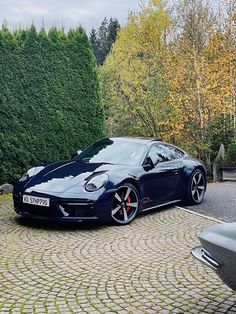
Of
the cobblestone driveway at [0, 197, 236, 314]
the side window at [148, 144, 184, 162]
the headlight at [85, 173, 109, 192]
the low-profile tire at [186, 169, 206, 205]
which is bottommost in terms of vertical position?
the cobblestone driveway at [0, 197, 236, 314]

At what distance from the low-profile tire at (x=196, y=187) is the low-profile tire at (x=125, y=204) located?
5.09ft

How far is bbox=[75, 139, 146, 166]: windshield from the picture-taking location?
664 centimetres

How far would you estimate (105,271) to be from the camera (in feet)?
13.1

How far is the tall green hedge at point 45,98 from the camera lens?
9344 mm

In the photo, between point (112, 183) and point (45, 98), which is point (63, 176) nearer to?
point (112, 183)

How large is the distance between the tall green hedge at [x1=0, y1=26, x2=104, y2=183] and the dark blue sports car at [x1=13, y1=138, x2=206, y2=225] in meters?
2.62

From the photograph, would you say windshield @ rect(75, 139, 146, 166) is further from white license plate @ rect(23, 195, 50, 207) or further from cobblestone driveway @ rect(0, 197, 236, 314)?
white license plate @ rect(23, 195, 50, 207)

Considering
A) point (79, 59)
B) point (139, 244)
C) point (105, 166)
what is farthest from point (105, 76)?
point (139, 244)

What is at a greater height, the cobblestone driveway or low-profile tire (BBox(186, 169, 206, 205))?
low-profile tire (BBox(186, 169, 206, 205))

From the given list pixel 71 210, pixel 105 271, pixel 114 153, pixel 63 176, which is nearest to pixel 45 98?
pixel 114 153

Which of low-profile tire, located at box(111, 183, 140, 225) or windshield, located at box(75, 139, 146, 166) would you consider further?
windshield, located at box(75, 139, 146, 166)

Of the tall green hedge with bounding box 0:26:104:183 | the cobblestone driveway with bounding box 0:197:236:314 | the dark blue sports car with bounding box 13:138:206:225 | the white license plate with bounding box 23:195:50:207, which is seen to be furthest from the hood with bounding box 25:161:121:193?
the tall green hedge with bounding box 0:26:104:183

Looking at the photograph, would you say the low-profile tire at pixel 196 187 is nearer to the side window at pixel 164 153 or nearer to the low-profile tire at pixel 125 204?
the side window at pixel 164 153

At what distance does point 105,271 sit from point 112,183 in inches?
79.1
